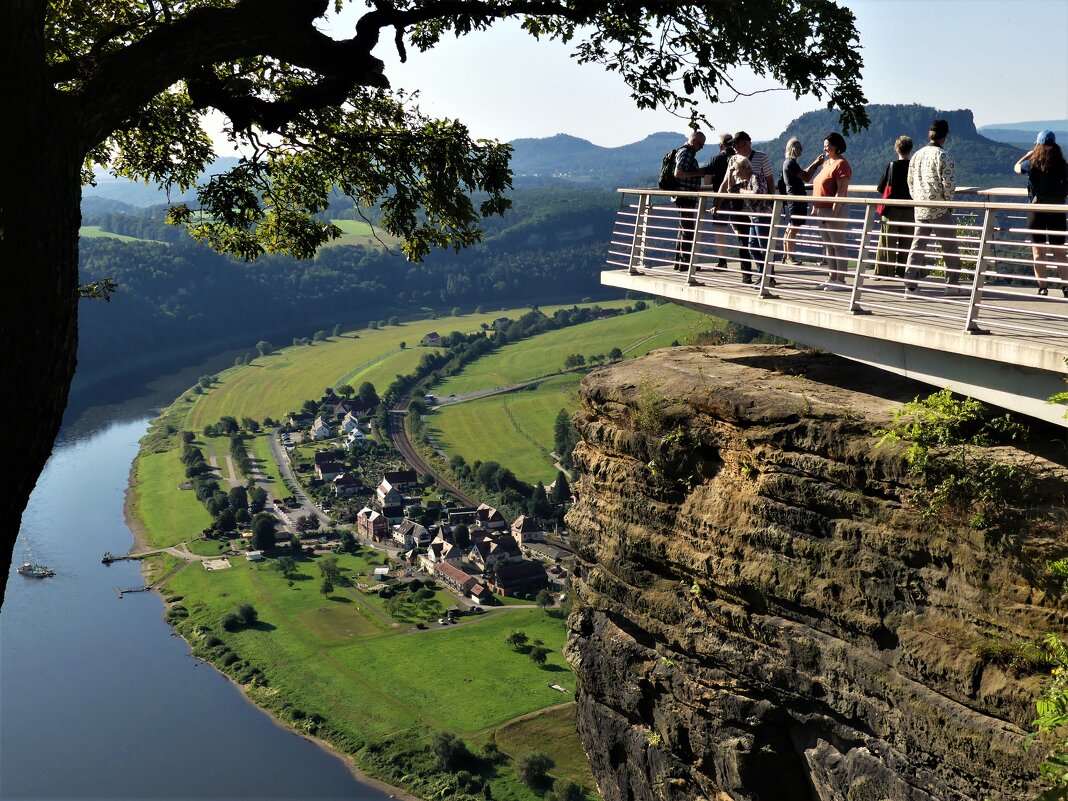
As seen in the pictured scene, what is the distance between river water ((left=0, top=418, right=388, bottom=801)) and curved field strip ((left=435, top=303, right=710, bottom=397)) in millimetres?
67592

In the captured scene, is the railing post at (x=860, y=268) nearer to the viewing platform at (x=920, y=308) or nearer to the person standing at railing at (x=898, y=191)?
the viewing platform at (x=920, y=308)

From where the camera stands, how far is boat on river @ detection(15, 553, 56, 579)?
75125 millimetres

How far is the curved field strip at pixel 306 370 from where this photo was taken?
131875 millimetres

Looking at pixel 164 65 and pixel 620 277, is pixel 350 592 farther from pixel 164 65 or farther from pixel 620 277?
pixel 164 65

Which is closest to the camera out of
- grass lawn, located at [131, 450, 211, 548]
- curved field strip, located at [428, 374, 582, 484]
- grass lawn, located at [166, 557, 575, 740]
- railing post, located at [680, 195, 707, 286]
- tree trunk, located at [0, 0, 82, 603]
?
tree trunk, located at [0, 0, 82, 603]

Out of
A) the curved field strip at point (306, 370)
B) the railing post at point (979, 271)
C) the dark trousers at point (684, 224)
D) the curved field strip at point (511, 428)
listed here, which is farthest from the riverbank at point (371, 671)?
the curved field strip at point (306, 370)

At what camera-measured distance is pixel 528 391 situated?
13275 centimetres

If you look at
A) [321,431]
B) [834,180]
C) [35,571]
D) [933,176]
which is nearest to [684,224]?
[834,180]

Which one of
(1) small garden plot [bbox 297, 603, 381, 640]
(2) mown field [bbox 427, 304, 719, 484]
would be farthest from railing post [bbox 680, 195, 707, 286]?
(2) mown field [bbox 427, 304, 719, 484]

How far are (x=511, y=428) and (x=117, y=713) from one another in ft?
215

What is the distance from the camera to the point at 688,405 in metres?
12.0

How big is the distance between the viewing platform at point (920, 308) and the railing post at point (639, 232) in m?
0.02

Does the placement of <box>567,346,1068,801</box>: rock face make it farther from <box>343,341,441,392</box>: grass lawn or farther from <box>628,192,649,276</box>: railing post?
<box>343,341,441,392</box>: grass lawn

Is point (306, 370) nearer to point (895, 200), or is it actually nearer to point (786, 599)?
point (786, 599)
